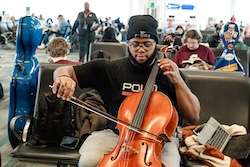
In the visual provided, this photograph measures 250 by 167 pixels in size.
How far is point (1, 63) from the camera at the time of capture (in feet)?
25.4

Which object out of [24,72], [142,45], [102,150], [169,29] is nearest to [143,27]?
[142,45]

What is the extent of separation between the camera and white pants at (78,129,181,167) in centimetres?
172

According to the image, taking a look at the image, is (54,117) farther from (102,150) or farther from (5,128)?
(5,128)

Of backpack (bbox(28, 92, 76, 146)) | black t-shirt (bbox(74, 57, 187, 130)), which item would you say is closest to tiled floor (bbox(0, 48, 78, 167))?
backpack (bbox(28, 92, 76, 146))

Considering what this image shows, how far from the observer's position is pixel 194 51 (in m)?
3.95

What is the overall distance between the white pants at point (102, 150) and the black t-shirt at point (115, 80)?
0.12m

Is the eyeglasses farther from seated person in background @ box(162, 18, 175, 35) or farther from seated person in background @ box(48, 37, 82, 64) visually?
seated person in background @ box(162, 18, 175, 35)

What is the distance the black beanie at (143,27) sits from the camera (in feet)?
6.20

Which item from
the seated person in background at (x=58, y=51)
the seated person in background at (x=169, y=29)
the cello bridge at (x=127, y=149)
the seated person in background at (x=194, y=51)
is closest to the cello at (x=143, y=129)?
the cello bridge at (x=127, y=149)

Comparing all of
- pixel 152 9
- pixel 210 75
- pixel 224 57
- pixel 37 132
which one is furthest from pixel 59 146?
pixel 152 9

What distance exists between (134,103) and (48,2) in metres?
13.8

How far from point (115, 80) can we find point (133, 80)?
0.34 feet

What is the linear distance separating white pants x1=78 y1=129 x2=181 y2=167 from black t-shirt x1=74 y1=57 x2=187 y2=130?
12cm

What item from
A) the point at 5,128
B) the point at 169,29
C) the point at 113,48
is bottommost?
the point at 5,128
